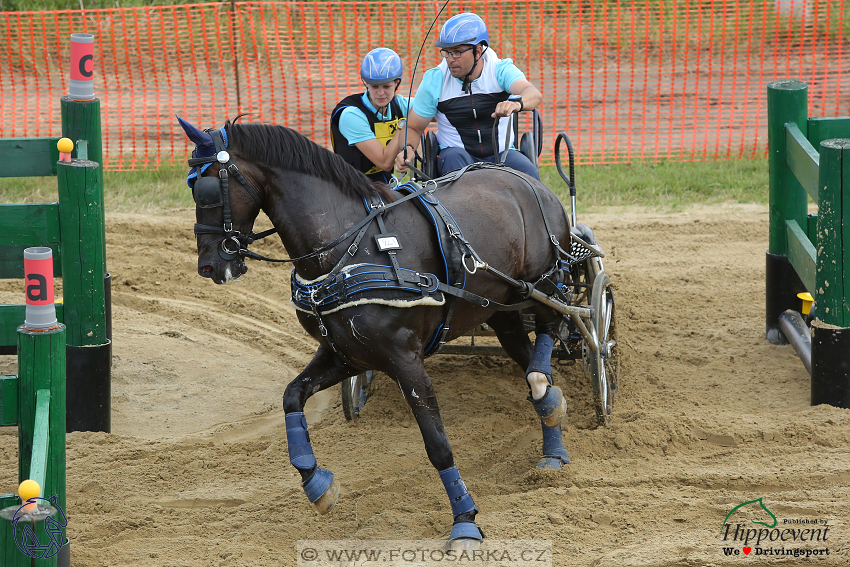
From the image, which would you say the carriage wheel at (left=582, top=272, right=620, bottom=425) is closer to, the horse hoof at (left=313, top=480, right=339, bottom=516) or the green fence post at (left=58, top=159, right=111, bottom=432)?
the horse hoof at (left=313, top=480, right=339, bottom=516)

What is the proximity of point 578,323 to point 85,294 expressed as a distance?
2792 millimetres

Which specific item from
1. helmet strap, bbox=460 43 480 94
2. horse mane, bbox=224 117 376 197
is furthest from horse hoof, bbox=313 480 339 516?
helmet strap, bbox=460 43 480 94

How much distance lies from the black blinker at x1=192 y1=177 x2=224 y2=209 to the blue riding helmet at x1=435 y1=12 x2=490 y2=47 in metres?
1.88

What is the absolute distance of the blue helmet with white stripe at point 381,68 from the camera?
16.9ft

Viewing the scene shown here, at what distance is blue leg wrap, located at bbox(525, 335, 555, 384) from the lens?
15.0 feet

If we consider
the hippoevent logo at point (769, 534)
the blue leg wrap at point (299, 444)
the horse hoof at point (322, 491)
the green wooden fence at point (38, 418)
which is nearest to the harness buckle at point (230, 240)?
the green wooden fence at point (38, 418)

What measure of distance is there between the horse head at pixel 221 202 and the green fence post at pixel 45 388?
26.8 inches

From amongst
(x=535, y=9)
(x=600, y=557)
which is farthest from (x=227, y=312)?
(x=535, y=9)

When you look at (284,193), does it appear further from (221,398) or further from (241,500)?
(221,398)

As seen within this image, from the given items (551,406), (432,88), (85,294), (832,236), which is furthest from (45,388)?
(832,236)

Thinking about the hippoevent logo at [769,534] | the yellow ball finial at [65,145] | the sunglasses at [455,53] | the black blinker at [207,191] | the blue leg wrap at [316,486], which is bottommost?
the hippoevent logo at [769,534]

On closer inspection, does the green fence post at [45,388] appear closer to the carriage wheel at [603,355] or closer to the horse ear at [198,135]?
the horse ear at [198,135]

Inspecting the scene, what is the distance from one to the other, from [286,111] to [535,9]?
4077 mm

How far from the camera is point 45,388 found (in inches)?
128
